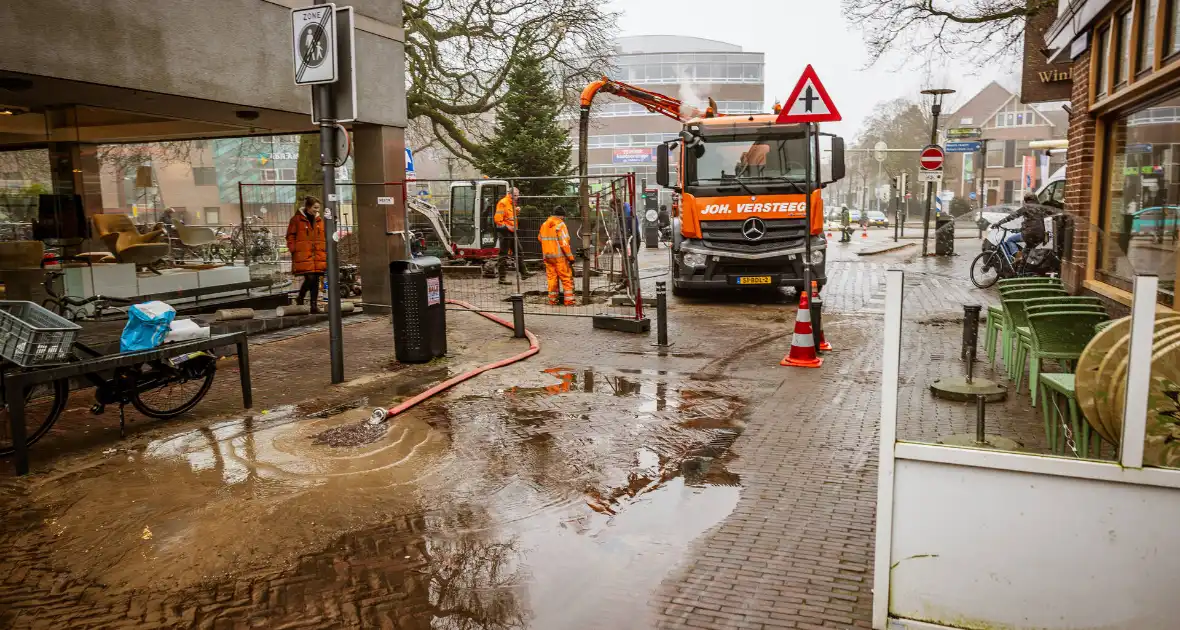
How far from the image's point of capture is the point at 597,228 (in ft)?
44.9

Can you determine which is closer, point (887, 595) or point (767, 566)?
point (887, 595)

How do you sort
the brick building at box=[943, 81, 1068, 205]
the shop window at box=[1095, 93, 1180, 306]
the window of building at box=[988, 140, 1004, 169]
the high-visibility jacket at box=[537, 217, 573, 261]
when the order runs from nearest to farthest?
the shop window at box=[1095, 93, 1180, 306] → the high-visibility jacket at box=[537, 217, 573, 261] → the brick building at box=[943, 81, 1068, 205] → the window of building at box=[988, 140, 1004, 169]

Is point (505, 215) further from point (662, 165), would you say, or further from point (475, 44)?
point (475, 44)

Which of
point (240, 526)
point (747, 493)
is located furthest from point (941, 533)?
point (240, 526)

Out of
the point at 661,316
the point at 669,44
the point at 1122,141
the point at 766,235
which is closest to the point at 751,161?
the point at 766,235

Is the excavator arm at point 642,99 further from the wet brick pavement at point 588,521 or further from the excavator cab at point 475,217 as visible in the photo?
the wet brick pavement at point 588,521

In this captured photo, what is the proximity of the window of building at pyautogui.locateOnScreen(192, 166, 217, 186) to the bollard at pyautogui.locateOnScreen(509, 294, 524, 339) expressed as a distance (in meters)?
8.64

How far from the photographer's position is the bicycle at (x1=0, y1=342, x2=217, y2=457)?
6051 mm

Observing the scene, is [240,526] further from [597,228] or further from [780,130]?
[780,130]

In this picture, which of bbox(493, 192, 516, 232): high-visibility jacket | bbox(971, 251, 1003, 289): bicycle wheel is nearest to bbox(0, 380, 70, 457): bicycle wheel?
bbox(971, 251, 1003, 289): bicycle wheel

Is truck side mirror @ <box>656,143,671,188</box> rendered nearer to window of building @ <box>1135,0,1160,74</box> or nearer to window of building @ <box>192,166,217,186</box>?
window of building @ <box>1135,0,1160,74</box>

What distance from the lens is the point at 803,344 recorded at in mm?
8906

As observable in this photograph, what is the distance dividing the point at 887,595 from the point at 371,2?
1141 centimetres

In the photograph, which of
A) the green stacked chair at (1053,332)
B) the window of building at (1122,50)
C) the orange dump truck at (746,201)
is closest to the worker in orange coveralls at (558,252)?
the orange dump truck at (746,201)
